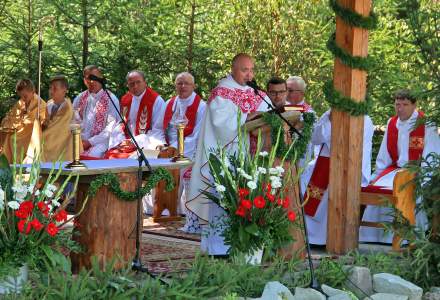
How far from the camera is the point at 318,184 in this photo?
10320 mm

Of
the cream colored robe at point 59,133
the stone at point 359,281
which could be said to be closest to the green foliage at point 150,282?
the stone at point 359,281

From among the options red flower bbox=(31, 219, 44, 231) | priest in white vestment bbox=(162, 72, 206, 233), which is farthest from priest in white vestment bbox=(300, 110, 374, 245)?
red flower bbox=(31, 219, 44, 231)

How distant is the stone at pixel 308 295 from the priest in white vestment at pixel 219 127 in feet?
6.51

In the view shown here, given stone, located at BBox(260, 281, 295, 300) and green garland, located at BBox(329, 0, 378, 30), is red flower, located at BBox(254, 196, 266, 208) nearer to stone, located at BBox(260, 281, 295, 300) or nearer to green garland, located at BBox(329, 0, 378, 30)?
stone, located at BBox(260, 281, 295, 300)

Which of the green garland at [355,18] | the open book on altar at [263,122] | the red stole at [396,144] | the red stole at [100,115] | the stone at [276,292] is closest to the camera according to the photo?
the stone at [276,292]

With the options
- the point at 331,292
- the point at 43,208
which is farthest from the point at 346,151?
the point at 43,208

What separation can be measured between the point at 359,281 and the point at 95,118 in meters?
5.85

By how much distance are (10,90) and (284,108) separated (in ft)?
26.4

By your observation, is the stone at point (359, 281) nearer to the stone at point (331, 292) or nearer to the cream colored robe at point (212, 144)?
the stone at point (331, 292)

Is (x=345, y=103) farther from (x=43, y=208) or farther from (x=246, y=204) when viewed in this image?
(x=43, y=208)

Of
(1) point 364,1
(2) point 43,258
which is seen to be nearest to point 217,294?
(2) point 43,258

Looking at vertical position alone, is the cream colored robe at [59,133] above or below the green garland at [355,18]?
below

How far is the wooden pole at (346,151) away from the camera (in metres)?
9.30

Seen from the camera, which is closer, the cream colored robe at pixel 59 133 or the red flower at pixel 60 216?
the red flower at pixel 60 216
